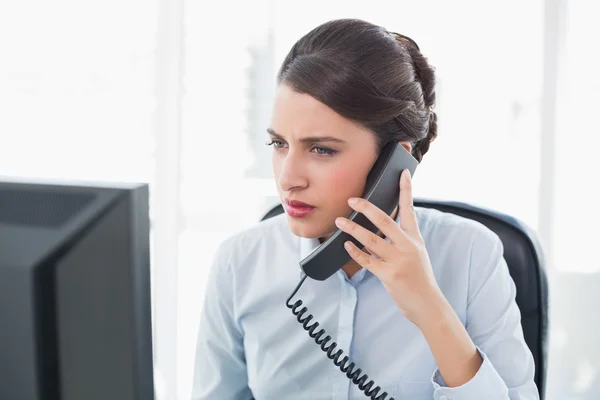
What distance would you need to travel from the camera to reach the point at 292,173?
102cm

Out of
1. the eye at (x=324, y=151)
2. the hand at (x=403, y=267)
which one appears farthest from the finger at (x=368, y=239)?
the eye at (x=324, y=151)

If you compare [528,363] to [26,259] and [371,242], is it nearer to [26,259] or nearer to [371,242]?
[371,242]

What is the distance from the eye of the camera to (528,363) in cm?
102

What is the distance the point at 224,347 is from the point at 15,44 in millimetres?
1586

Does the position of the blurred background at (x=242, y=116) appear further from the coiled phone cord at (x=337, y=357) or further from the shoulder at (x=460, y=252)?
the coiled phone cord at (x=337, y=357)

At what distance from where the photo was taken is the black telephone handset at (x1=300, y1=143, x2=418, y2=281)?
102 centimetres

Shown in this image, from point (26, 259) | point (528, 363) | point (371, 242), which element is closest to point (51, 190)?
point (26, 259)

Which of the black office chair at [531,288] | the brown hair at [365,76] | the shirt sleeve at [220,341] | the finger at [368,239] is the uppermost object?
the brown hair at [365,76]

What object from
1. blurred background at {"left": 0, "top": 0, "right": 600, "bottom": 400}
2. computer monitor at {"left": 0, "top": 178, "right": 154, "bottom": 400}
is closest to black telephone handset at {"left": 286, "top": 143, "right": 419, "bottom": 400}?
computer monitor at {"left": 0, "top": 178, "right": 154, "bottom": 400}

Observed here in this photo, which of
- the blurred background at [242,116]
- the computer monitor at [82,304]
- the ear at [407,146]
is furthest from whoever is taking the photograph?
the blurred background at [242,116]

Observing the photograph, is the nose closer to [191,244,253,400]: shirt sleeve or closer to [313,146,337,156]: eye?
[313,146,337,156]: eye

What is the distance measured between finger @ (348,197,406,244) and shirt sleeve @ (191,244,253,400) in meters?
0.31

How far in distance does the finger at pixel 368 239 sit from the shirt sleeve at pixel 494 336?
22 cm

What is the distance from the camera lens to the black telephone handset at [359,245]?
3.34 ft
